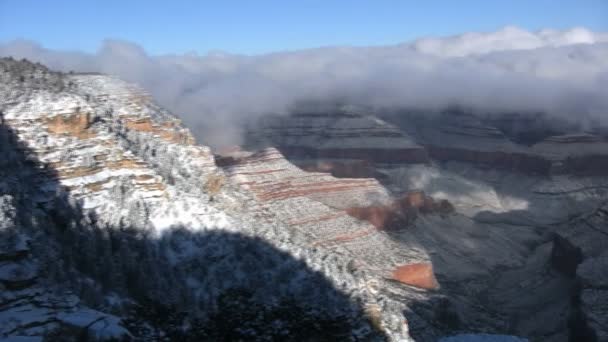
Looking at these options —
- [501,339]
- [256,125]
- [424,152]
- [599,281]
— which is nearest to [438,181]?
[424,152]

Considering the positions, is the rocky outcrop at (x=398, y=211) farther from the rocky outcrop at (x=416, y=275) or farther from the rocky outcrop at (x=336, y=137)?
the rocky outcrop at (x=336, y=137)

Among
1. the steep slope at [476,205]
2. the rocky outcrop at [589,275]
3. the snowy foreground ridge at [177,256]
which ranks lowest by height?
the steep slope at [476,205]

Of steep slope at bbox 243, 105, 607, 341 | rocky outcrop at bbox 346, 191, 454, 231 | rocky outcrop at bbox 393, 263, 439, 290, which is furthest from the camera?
rocky outcrop at bbox 346, 191, 454, 231

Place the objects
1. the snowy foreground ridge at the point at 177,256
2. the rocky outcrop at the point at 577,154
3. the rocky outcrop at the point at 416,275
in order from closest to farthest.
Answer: the snowy foreground ridge at the point at 177,256, the rocky outcrop at the point at 416,275, the rocky outcrop at the point at 577,154

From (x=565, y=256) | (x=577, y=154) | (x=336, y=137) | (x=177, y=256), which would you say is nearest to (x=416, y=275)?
(x=565, y=256)

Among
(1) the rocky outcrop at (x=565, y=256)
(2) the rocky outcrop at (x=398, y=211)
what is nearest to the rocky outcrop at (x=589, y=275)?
(1) the rocky outcrop at (x=565, y=256)

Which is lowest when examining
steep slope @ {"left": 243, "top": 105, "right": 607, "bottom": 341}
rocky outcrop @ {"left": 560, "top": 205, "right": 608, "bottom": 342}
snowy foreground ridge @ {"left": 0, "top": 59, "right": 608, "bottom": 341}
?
steep slope @ {"left": 243, "top": 105, "right": 607, "bottom": 341}

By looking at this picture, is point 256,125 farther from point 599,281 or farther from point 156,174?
point 156,174

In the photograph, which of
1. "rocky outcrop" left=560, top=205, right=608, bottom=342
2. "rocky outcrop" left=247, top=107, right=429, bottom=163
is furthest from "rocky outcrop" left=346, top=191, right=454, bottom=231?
"rocky outcrop" left=247, top=107, right=429, bottom=163

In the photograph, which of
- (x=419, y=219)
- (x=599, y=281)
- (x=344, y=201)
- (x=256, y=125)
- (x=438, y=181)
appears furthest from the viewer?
(x=256, y=125)

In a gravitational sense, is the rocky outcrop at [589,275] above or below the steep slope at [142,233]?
below

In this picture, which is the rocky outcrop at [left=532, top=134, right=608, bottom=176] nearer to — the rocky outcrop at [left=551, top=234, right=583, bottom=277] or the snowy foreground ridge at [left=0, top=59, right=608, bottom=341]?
the rocky outcrop at [left=551, top=234, right=583, bottom=277]
